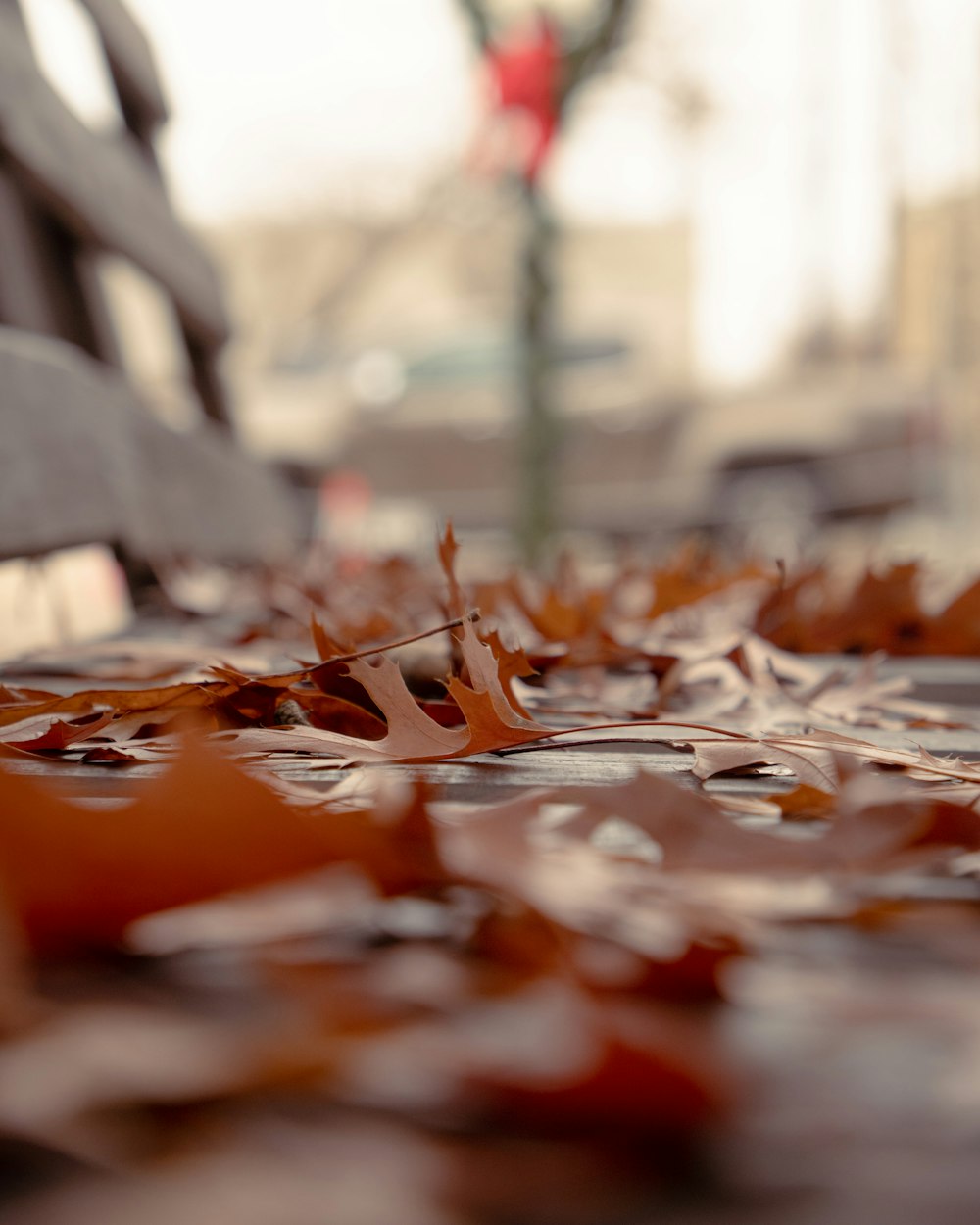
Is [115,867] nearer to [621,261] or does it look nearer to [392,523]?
[392,523]

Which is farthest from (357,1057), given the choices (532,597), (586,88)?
(586,88)

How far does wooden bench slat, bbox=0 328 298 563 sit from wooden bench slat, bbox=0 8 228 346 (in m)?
0.20

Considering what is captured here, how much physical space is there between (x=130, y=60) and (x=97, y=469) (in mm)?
1166

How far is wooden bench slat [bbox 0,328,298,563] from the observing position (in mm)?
1287

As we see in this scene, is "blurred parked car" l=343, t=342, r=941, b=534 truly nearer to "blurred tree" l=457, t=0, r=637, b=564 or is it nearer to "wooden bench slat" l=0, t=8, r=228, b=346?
"blurred tree" l=457, t=0, r=637, b=564

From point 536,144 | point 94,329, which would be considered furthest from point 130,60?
point 536,144

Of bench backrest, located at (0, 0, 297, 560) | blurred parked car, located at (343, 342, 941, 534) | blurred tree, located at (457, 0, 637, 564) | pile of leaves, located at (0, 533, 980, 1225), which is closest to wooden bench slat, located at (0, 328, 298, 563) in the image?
bench backrest, located at (0, 0, 297, 560)

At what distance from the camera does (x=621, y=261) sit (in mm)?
25703

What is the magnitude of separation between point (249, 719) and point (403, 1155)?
48cm

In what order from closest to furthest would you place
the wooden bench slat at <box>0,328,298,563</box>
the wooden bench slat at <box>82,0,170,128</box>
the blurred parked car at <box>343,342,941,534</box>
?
1. the wooden bench slat at <box>0,328,298,563</box>
2. the wooden bench slat at <box>82,0,170,128</box>
3. the blurred parked car at <box>343,342,941,534</box>

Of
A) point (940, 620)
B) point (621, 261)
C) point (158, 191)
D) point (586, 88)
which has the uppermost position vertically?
point (621, 261)

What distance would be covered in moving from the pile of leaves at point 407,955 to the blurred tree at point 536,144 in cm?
470

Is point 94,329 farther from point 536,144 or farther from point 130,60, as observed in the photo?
point 536,144

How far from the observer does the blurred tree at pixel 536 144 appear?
550 centimetres
